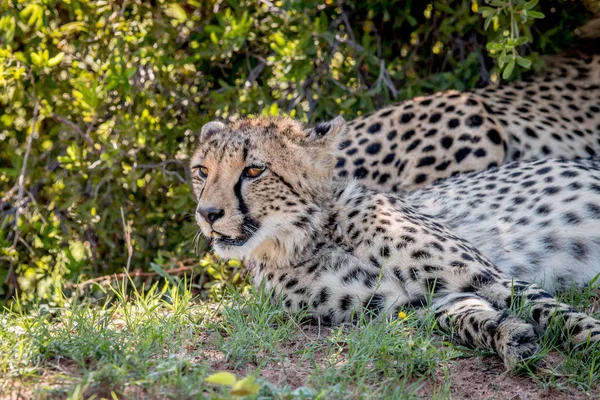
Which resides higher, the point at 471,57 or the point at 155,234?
the point at 471,57

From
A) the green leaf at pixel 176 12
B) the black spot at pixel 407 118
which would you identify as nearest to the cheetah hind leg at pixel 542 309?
Result: the black spot at pixel 407 118

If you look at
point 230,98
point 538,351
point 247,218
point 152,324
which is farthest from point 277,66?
point 538,351

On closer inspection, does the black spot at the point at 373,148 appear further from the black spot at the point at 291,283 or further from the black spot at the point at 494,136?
the black spot at the point at 291,283

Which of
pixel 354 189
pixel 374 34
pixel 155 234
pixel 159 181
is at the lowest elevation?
pixel 155 234

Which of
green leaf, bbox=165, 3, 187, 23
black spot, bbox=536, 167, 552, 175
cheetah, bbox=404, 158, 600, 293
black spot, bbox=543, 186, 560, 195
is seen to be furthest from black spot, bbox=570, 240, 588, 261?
green leaf, bbox=165, 3, 187, 23

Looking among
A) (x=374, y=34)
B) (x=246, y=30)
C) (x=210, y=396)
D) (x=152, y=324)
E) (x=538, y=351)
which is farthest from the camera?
(x=374, y=34)

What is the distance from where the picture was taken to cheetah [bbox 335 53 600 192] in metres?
4.94

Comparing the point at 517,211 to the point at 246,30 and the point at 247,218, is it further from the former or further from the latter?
the point at 246,30

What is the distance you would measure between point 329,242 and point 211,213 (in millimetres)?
527

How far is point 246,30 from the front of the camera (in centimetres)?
495

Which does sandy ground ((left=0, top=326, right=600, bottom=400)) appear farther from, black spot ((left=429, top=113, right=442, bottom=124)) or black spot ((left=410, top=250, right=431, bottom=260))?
black spot ((left=429, top=113, right=442, bottom=124))

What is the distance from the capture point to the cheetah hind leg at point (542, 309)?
2.99m

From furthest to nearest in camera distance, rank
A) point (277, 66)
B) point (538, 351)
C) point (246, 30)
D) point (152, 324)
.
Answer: point (277, 66), point (246, 30), point (152, 324), point (538, 351)

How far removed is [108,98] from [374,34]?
5.47 ft
